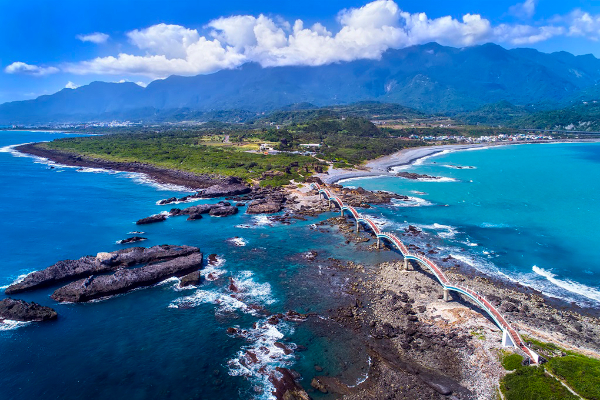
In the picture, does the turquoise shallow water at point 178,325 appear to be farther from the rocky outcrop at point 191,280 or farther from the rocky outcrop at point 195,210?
the rocky outcrop at point 195,210

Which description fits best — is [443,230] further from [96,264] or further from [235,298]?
[96,264]

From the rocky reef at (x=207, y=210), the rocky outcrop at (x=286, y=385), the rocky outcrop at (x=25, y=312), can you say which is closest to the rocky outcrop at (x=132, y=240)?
the rocky reef at (x=207, y=210)

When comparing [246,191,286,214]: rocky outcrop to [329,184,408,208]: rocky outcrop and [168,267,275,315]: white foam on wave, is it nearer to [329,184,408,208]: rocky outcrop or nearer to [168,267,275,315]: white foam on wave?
[329,184,408,208]: rocky outcrop

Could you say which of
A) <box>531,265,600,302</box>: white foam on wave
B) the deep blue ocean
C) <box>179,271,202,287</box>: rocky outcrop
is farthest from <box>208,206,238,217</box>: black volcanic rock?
<box>531,265,600,302</box>: white foam on wave

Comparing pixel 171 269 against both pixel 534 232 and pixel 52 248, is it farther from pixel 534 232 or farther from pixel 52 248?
pixel 534 232

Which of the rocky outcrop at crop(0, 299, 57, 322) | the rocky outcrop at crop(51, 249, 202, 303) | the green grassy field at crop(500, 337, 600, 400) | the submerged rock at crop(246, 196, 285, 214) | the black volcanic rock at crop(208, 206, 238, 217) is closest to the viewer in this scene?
the green grassy field at crop(500, 337, 600, 400)
